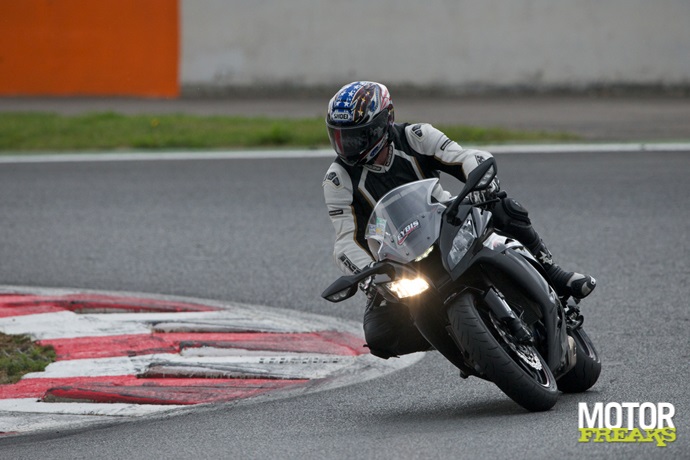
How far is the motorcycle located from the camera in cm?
500

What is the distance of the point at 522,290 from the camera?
17.2 feet

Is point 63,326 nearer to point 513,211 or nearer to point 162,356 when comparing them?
point 162,356

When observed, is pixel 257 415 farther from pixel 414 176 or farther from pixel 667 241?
pixel 667 241

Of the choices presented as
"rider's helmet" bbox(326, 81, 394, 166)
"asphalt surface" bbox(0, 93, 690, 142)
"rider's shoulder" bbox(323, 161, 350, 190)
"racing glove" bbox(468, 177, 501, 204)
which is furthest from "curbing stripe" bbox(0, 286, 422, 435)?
"asphalt surface" bbox(0, 93, 690, 142)

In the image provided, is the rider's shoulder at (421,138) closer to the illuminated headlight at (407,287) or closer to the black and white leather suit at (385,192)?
the black and white leather suit at (385,192)

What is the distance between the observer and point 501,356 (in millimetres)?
4914

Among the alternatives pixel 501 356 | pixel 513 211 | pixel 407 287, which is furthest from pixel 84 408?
pixel 513 211

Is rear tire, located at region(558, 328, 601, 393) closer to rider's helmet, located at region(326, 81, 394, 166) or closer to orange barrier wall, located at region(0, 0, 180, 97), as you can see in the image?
rider's helmet, located at region(326, 81, 394, 166)

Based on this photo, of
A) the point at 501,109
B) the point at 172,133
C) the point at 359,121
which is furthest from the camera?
the point at 501,109

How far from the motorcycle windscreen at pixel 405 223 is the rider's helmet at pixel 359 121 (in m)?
0.35

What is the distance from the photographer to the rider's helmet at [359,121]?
549 cm

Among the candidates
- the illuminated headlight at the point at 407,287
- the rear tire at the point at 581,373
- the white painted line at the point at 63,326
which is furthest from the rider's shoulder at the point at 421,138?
the white painted line at the point at 63,326

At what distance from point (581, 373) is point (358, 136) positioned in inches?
59.3

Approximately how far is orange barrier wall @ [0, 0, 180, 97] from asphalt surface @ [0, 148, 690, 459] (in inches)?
235
